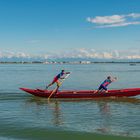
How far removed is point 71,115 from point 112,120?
3.41 m

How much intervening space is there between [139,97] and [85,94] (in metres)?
5.83

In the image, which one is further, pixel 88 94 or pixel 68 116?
pixel 88 94

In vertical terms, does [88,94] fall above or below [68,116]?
above

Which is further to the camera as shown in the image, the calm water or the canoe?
the canoe

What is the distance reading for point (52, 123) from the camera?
857 inches

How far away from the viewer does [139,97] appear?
35.2 metres

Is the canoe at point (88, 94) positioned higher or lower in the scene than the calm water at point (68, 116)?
higher

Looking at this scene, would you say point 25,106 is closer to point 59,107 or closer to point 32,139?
point 59,107

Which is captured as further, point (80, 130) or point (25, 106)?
point (25, 106)

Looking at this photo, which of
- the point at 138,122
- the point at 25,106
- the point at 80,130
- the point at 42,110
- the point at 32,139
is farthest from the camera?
the point at 25,106

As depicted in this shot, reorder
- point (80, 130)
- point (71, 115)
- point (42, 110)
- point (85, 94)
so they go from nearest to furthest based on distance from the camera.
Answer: point (80, 130) < point (71, 115) < point (42, 110) < point (85, 94)

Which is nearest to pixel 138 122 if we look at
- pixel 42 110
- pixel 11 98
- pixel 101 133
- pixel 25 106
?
pixel 101 133

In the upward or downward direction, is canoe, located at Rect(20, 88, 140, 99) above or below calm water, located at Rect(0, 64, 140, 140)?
above

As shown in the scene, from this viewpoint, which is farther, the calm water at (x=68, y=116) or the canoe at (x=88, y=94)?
the canoe at (x=88, y=94)
